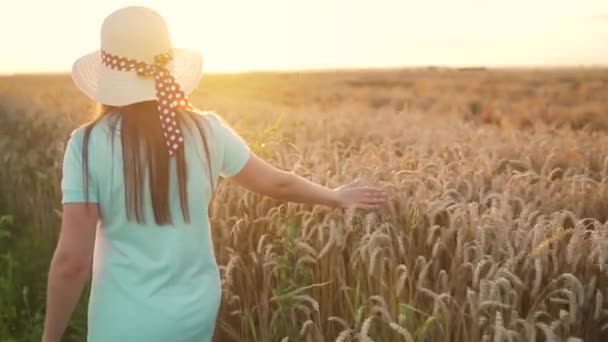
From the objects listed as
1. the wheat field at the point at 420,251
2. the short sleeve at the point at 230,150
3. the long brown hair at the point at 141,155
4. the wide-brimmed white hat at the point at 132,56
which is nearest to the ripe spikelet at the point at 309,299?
the wheat field at the point at 420,251

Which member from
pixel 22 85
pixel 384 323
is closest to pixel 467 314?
pixel 384 323

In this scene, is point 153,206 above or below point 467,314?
above

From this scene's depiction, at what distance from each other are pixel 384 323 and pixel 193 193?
2.93 feet

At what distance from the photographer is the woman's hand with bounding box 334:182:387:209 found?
3008 millimetres

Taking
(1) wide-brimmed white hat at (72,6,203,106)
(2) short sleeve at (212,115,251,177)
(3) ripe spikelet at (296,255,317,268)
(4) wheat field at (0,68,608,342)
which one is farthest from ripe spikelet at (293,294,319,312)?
(1) wide-brimmed white hat at (72,6,203,106)

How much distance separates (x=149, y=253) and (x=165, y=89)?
48 centimetres

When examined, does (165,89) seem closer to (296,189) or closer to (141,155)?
(141,155)

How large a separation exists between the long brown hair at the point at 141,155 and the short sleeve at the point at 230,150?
148mm

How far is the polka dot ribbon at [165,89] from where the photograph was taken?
2316 mm

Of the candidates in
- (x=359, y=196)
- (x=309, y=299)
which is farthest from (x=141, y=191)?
(x=359, y=196)

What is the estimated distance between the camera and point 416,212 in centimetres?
331

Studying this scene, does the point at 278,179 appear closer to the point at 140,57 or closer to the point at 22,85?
the point at 140,57

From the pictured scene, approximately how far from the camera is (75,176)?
234cm

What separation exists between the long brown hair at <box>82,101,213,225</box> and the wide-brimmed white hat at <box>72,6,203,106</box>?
41 millimetres
